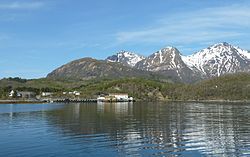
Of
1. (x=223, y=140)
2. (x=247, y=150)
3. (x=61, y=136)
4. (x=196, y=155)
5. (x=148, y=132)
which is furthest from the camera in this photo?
(x=148, y=132)

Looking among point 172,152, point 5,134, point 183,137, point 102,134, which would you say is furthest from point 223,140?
point 5,134

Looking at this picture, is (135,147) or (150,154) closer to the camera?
(150,154)

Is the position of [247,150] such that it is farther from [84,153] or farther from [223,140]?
[84,153]

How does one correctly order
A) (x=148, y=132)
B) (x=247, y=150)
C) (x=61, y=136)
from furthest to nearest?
(x=148, y=132)
(x=61, y=136)
(x=247, y=150)

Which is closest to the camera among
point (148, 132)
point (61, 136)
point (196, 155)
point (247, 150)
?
point (196, 155)

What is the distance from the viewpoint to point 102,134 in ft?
188

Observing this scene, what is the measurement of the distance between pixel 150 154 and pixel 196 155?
4592mm

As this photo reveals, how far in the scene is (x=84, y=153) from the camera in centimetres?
4125

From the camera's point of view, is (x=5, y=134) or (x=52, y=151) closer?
(x=52, y=151)

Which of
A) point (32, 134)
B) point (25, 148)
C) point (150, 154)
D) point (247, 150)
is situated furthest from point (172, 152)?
point (32, 134)

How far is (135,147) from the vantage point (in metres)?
45.5

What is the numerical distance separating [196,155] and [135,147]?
7.78 m

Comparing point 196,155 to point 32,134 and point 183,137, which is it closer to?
point 183,137

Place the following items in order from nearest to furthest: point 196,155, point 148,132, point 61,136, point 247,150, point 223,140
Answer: point 196,155, point 247,150, point 223,140, point 61,136, point 148,132
